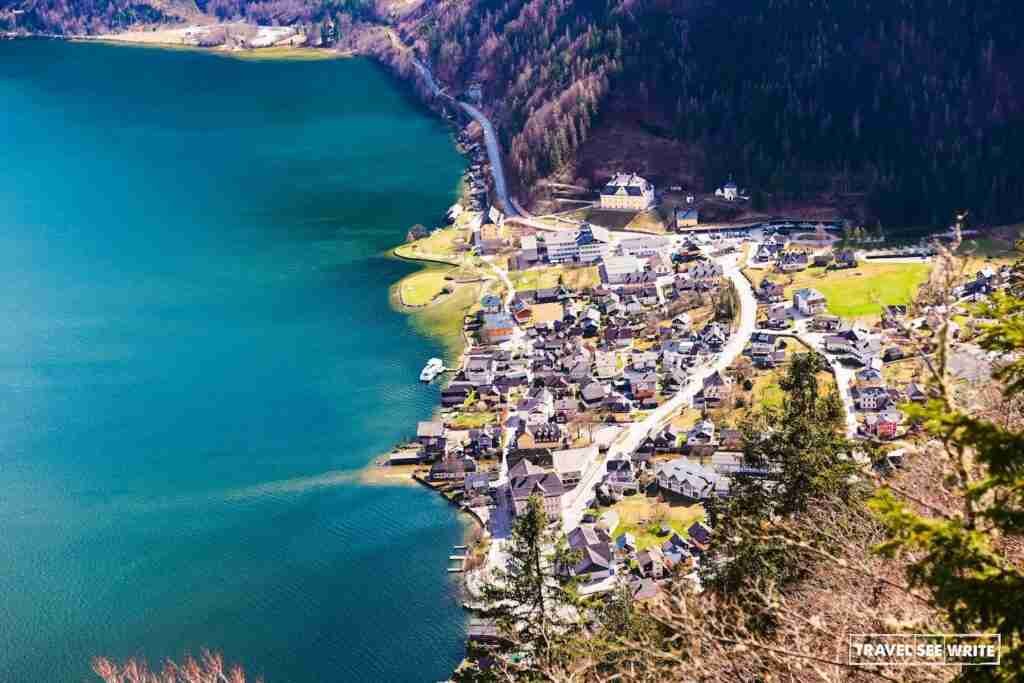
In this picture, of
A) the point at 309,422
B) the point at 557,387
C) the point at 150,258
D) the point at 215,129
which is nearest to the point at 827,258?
the point at 557,387

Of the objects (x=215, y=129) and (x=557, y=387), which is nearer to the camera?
(x=557, y=387)

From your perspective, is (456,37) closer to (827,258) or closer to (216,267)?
(216,267)

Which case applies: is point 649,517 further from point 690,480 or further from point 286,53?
point 286,53

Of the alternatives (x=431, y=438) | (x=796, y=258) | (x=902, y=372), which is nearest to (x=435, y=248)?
(x=796, y=258)

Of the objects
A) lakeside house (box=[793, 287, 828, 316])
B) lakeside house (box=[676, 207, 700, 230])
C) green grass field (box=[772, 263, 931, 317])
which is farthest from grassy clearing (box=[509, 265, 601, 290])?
lakeside house (box=[793, 287, 828, 316])

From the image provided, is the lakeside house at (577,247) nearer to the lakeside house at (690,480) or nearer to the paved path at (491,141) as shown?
the paved path at (491,141)

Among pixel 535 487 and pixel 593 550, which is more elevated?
pixel 535 487

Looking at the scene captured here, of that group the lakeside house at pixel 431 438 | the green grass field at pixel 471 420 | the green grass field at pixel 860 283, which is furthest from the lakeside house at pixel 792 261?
the lakeside house at pixel 431 438
